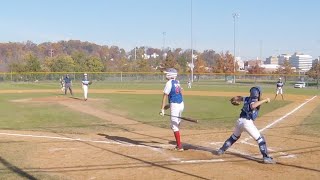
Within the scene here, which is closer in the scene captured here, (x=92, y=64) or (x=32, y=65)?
(x=32, y=65)

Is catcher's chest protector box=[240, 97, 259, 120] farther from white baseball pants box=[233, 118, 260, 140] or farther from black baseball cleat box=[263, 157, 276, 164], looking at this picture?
black baseball cleat box=[263, 157, 276, 164]

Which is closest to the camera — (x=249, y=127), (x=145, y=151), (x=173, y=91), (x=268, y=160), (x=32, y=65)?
(x=268, y=160)

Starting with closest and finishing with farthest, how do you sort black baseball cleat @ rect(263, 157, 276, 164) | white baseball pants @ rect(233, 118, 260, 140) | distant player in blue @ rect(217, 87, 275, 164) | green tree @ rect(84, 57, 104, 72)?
black baseball cleat @ rect(263, 157, 276, 164)
distant player in blue @ rect(217, 87, 275, 164)
white baseball pants @ rect(233, 118, 260, 140)
green tree @ rect(84, 57, 104, 72)

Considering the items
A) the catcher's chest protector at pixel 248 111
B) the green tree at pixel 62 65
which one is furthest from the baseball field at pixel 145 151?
the green tree at pixel 62 65

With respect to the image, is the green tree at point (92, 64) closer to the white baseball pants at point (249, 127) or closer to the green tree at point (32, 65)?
the green tree at point (32, 65)

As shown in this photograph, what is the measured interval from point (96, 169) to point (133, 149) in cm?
218

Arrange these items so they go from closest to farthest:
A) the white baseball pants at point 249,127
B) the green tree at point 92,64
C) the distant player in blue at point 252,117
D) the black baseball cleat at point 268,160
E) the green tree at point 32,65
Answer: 1. the black baseball cleat at point 268,160
2. the distant player in blue at point 252,117
3. the white baseball pants at point 249,127
4. the green tree at point 32,65
5. the green tree at point 92,64

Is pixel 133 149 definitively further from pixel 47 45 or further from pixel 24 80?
pixel 47 45

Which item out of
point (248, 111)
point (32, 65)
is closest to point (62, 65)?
point (32, 65)

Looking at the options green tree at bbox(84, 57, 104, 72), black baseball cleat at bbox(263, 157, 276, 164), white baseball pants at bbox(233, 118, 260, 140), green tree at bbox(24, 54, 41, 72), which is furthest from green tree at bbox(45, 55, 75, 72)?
black baseball cleat at bbox(263, 157, 276, 164)

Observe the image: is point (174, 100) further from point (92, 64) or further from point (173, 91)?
point (92, 64)

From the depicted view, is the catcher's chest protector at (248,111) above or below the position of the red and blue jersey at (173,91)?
below

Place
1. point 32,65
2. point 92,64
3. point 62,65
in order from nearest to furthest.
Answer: point 32,65 → point 62,65 → point 92,64

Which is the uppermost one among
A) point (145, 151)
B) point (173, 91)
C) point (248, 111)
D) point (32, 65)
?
point (32, 65)
